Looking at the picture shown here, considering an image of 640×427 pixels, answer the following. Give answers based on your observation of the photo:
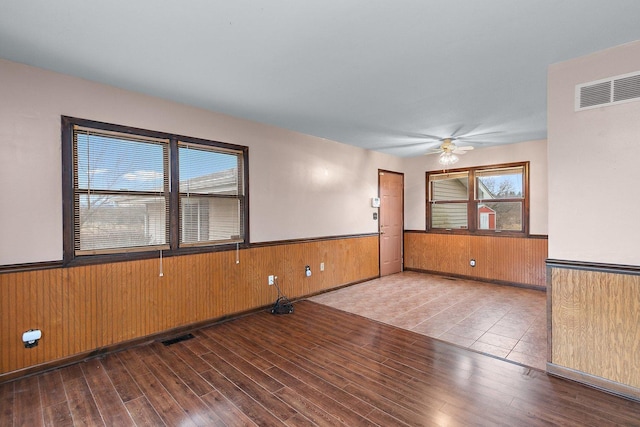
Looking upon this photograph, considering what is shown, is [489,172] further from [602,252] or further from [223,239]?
[223,239]

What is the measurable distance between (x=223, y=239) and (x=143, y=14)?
2504 millimetres

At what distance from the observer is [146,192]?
3.18 meters

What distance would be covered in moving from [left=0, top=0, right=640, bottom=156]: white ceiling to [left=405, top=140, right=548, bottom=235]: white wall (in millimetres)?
2033

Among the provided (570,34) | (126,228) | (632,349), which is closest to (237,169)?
(126,228)

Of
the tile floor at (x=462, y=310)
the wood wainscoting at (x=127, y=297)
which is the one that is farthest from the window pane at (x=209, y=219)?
the tile floor at (x=462, y=310)

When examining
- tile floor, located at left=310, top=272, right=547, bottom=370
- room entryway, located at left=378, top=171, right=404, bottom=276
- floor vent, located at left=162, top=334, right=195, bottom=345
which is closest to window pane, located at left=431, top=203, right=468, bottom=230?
room entryway, located at left=378, top=171, right=404, bottom=276

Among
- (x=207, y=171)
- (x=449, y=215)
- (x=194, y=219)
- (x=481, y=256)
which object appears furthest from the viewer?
(x=449, y=215)

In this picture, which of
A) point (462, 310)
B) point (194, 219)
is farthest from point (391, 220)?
point (194, 219)

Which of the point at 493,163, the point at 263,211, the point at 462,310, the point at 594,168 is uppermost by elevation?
the point at 493,163

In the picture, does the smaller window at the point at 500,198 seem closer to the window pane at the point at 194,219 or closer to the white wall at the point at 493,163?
the white wall at the point at 493,163

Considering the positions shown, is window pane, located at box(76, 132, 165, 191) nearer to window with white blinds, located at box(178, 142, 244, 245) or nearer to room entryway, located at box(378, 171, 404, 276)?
window with white blinds, located at box(178, 142, 244, 245)

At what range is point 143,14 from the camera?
189 cm

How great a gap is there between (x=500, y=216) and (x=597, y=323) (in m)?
3.58

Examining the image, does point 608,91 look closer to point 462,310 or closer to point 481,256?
point 462,310
